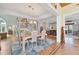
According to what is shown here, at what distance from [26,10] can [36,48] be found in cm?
67

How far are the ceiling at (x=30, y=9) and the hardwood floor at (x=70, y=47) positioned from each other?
565 millimetres

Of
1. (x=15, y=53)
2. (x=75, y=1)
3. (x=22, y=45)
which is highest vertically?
(x=75, y=1)

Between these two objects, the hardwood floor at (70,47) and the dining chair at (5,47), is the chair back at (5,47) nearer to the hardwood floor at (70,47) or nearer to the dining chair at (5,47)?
the dining chair at (5,47)

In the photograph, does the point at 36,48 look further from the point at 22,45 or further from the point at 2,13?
the point at 2,13

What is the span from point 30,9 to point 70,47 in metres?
0.96

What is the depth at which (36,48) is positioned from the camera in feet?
6.77

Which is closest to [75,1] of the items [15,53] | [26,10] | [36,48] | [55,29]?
[55,29]

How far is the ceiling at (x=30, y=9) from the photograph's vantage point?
1941 mm

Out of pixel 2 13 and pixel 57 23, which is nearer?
pixel 2 13

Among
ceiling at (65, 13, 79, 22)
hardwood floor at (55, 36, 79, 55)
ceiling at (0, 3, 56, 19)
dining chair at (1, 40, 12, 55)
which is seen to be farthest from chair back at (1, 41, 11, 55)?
ceiling at (65, 13, 79, 22)

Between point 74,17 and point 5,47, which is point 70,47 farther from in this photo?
point 5,47

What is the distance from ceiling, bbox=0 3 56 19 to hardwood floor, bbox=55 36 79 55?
22.2 inches

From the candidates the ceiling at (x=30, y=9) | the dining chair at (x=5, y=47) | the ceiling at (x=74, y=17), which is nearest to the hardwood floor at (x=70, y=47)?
the ceiling at (x=74, y=17)

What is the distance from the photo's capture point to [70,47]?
6.86 ft
